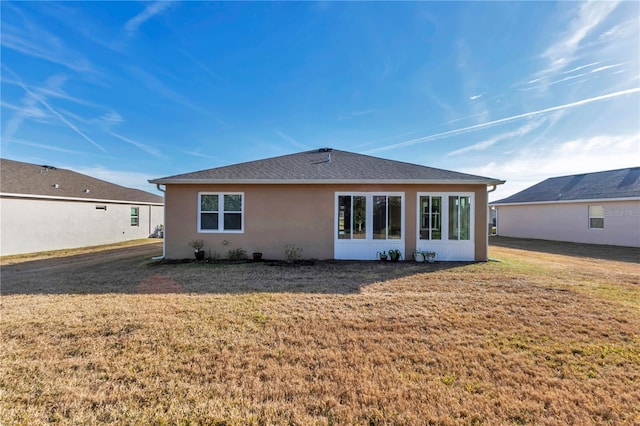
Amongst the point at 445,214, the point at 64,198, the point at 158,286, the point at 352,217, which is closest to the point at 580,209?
the point at 445,214

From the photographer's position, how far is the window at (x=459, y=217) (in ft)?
30.9

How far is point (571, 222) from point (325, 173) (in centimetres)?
1801

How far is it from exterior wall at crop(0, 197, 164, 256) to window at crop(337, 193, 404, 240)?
14922 millimetres

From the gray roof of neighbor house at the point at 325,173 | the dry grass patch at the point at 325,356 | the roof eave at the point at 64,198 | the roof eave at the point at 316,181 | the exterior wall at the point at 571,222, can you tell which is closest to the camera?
the dry grass patch at the point at 325,356

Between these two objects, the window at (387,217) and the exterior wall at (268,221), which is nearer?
the window at (387,217)

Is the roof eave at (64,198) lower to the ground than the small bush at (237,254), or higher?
higher

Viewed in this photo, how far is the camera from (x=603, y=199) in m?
15.1

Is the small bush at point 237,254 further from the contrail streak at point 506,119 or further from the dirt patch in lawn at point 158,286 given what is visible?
the contrail streak at point 506,119

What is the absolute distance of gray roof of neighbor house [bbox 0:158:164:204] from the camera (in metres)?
12.3

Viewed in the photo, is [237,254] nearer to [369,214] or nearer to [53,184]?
[369,214]

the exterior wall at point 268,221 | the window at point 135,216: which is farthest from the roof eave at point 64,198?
the exterior wall at point 268,221

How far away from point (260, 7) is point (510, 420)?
12575mm

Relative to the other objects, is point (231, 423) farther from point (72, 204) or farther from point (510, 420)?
point (72, 204)

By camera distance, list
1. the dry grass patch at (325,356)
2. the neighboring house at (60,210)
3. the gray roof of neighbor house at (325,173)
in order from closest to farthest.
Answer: the dry grass patch at (325,356), the gray roof of neighbor house at (325,173), the neighboring house at (60,210)
